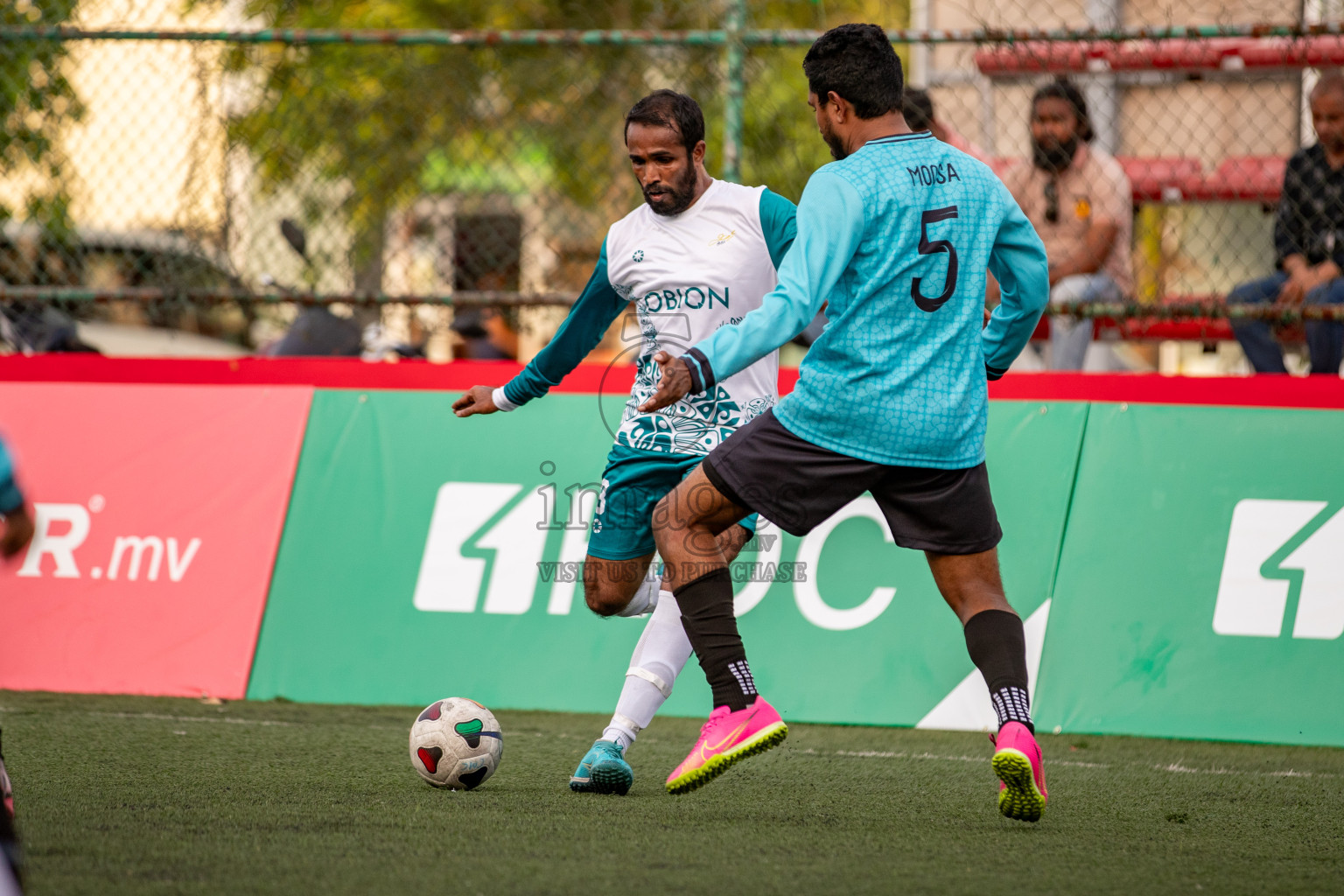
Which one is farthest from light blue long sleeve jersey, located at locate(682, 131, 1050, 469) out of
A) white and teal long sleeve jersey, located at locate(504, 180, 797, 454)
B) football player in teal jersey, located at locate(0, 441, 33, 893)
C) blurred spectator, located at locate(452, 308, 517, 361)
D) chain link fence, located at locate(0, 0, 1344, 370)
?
blurred spectator, located at locate(452, 308, 517, 361)

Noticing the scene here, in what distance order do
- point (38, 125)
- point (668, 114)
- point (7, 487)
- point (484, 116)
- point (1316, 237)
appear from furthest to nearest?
point (484, 116) < point (38, 125) < point (1316, 237) < point (668, 114) < point (7, 487)

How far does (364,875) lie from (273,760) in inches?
61.5

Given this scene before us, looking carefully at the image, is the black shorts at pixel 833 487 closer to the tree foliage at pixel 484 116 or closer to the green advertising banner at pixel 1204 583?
the green advertising banner at pixel 1204 583

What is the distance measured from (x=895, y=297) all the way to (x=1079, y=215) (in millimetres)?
3428

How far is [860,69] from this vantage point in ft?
11.3

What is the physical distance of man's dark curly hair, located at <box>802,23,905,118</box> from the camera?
3.46 m

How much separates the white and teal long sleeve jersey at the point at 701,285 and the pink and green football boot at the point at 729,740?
2.74ft

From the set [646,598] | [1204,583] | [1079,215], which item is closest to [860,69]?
[646,598]

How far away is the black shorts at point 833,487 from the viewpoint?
3447mm

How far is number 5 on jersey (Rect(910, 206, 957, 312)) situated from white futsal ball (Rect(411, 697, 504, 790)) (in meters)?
1.69

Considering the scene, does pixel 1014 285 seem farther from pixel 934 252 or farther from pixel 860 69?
pixel 860 69

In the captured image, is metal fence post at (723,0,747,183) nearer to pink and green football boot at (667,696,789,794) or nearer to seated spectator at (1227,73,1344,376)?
seated spectator at (1227,73,1344,376)

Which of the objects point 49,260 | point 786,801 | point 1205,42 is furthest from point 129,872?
point 1205,42

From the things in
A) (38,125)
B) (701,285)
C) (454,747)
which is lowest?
(454,747)
